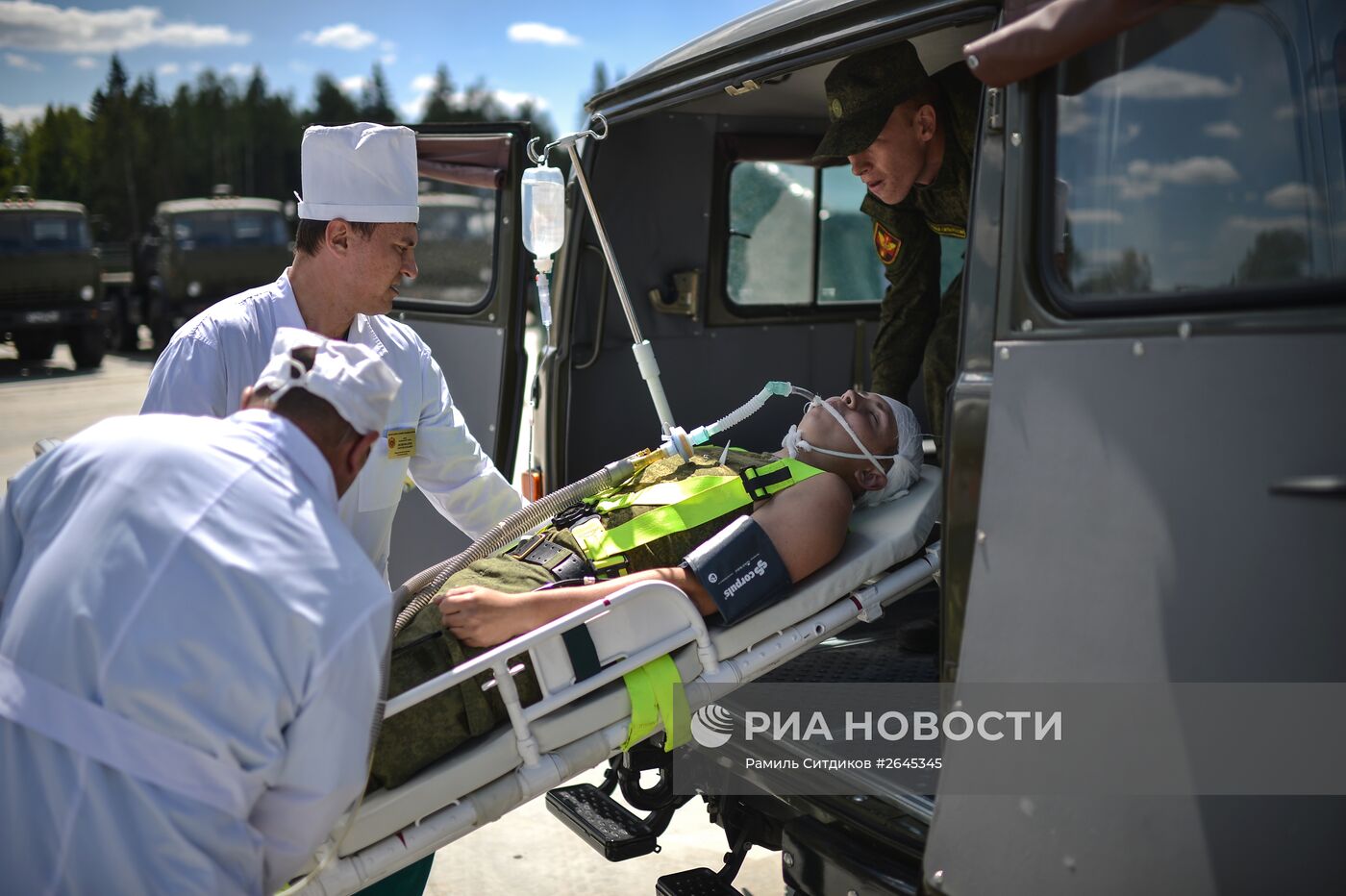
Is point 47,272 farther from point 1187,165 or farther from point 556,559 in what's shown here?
point 1187,165

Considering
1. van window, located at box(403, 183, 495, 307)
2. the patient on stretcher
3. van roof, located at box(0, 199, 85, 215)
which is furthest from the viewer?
van roof, located at box(0, 199, 85, 215)

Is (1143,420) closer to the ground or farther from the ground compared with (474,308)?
closer to the ground

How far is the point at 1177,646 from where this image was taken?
5.41 feet

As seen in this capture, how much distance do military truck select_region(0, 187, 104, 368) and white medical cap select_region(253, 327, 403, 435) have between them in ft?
55.9

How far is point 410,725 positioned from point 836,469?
4.40 ft

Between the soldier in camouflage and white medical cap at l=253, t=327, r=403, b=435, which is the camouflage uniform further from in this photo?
the soldier in camouflage

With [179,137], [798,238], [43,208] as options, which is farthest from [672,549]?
[179,137]

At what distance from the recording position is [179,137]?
59344mm

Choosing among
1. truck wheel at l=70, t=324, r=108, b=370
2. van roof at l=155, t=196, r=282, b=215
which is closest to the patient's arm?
truck wheel at l=70, t=324, r=108, b=370

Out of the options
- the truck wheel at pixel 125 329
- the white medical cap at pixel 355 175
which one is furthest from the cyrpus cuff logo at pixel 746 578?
the truck wheel at pixel 125 329

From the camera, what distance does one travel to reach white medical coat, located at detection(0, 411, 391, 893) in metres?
1.62

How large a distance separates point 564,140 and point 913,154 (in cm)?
100

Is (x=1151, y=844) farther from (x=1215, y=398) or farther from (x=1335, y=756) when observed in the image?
(x=1215, y=398)

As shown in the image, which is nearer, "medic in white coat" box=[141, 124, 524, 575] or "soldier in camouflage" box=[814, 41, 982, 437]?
"medic in white coat" box=[141, 124, 524, 575]
